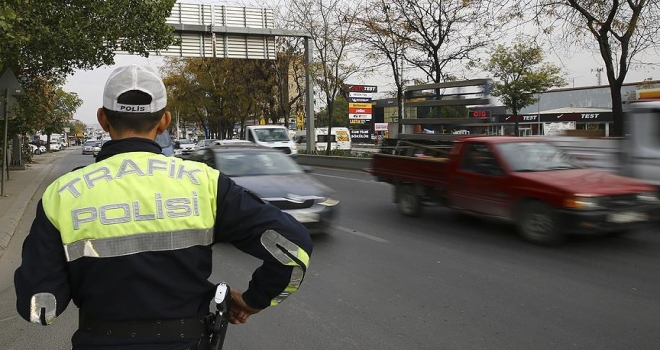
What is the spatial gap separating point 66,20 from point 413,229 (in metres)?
10.9

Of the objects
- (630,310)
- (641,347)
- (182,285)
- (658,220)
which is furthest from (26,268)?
(658,220)

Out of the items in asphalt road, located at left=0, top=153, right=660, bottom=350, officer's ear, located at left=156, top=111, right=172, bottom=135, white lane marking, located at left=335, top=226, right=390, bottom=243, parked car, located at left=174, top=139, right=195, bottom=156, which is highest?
parked car, located at left=174, top=139, right=195, bottom=156

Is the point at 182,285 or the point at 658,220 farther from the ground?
the point at 182,285

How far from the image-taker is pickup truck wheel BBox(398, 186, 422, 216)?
34.7 ft

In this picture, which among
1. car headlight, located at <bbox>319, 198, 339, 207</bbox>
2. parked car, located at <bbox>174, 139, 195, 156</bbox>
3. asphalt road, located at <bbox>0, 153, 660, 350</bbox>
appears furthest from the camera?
parked car, located at <bbox>174, 139, 195, 156</bbox>

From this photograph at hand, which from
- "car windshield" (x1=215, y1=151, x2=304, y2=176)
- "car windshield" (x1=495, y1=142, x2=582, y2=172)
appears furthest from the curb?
"car windshield" (x1=495, y1=142, x2=582, y2=172)

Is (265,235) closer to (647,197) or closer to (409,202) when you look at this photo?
(647,197)

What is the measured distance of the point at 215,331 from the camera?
1806mm

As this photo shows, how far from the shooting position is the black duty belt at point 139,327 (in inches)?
66.0

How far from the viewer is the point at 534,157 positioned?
345 inches

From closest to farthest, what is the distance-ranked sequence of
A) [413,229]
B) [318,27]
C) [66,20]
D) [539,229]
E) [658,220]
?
[539,229], [658,220], [413,229], [66,20], [318,27]

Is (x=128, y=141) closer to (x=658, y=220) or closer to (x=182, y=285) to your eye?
(x=182, y=285)

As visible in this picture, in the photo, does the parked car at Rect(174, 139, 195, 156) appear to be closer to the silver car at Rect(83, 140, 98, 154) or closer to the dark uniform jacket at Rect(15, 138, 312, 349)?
the dark uniform jacket at Rect(15, 138, 312, 349)

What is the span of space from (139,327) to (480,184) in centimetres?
782
